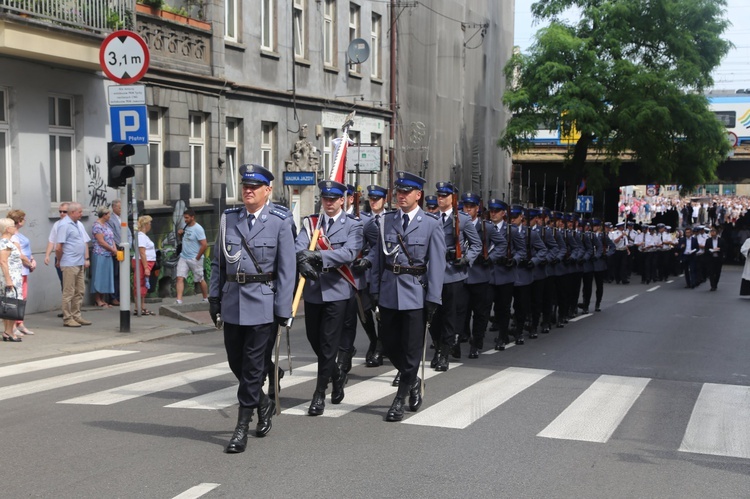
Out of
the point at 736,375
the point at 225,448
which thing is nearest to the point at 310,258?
the point at 225,448

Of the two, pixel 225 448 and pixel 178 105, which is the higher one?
pixel 178 105

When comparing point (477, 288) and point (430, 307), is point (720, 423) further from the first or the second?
point (477, 288)

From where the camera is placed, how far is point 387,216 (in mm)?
9328

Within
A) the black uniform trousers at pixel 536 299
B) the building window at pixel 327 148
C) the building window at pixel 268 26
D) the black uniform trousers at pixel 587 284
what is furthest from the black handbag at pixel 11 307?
the building window at pixel 327 148

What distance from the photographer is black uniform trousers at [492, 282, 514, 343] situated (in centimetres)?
1419

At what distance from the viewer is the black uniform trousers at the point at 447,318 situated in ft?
38.2

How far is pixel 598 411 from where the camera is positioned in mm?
9242

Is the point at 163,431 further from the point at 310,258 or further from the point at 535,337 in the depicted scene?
the point at 535,337

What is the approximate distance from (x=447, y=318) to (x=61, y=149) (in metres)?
9.98

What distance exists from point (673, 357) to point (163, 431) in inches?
307

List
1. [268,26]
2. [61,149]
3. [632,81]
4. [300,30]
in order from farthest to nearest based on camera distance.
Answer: [632,81] < [300,30] < [268,26] < [61,149]

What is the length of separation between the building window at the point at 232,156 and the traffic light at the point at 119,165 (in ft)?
32.2

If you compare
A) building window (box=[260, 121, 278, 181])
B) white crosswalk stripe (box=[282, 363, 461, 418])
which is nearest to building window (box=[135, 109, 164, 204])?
building window (box=[260, 121, 278, 181])

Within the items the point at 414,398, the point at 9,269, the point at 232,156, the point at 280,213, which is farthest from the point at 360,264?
the point at 232,156
